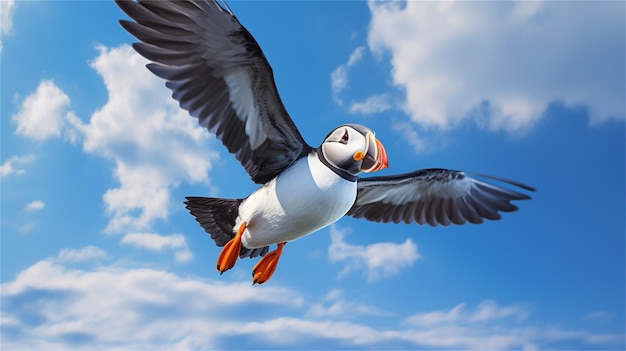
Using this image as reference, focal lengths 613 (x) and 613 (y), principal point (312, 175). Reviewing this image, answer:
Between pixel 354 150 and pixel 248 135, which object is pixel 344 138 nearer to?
pixel 354 150

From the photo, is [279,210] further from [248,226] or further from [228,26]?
[228,26]

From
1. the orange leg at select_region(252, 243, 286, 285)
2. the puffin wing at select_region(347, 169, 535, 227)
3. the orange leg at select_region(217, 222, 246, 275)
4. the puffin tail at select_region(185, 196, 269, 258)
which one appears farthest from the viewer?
the puffin wing at select_region(347, 169, 535, 227)

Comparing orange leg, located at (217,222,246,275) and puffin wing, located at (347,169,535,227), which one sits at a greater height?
puffin wing, located at (347,169,535,227)

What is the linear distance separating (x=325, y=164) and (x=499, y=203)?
11.5 ft

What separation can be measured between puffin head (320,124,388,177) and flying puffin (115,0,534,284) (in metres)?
0.01

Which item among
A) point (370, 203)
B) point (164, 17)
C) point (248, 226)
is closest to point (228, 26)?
point (164, 17)

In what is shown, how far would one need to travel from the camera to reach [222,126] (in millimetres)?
7414

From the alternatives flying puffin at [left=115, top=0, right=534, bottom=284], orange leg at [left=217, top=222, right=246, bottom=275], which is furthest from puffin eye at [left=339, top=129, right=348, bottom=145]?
orange leg at [left=217, top=222, right=246, bottom=275]

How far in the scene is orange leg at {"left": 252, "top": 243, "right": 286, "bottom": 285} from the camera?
297 inches

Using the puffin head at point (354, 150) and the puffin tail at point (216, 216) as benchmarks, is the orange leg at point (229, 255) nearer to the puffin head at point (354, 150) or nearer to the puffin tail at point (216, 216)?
the puffin tail at point (216, 216)

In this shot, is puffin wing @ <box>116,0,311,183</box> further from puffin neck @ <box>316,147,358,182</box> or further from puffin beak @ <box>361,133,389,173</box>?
puffin beak @ <box>361,133,389,173</box>

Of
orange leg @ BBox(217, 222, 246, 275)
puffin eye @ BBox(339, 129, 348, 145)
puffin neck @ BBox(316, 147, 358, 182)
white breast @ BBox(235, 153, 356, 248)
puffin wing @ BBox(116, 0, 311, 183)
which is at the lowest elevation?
orange leg @ BBox(217, 222, 246, 275)

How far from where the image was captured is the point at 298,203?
6887 mm

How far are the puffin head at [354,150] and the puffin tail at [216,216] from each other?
5.62 ft
